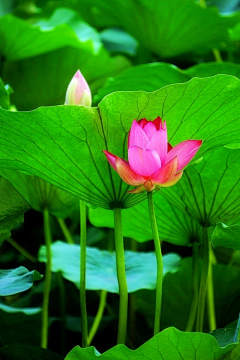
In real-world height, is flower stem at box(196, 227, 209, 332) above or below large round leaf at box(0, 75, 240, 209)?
below

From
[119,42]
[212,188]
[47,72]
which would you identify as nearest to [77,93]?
[212,188]

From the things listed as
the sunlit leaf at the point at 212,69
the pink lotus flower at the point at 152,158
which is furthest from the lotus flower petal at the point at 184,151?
the sunlit leaf at the point at 212,69

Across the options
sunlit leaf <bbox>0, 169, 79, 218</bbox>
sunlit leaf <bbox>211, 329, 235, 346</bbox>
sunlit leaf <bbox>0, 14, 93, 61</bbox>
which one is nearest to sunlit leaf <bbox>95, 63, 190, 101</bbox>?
sunlit leaf <bbox>0, 14, 93, 61</bbox>

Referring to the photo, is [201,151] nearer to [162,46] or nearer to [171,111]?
[171,111]

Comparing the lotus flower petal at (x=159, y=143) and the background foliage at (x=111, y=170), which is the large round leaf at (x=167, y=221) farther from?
the lotus flower petal at (x=159, y=143)

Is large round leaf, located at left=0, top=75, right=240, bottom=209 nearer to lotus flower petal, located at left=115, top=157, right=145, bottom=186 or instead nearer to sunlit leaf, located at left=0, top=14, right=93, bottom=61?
lotus flower petal, located at left=115, top=157, right=145, bottom=186

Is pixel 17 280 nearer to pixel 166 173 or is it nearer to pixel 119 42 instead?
pixel 166 173
